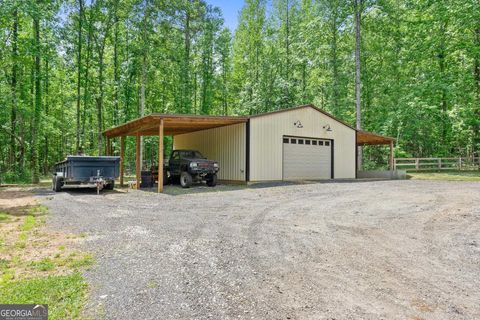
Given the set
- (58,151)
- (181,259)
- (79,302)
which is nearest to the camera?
(79,302)

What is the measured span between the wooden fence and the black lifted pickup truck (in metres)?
14.2

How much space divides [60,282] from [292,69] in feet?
94.6

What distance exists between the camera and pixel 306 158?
55.6 feet

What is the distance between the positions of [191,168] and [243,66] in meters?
21.8

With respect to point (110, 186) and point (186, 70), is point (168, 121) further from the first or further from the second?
point (186, 70)

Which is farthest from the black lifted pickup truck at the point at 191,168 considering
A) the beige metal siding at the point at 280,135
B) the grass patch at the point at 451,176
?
the grass patch at the point at 451,176

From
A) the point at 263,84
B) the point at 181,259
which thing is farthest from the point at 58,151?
the point at 181,259

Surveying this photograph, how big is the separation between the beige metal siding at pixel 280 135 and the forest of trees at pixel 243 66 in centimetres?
730

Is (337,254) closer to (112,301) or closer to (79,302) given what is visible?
(112,301)

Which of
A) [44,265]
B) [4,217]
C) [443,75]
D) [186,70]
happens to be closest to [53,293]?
[44,265]

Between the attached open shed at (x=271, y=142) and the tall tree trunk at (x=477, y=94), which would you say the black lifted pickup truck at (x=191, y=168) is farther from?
the tall tree trunk at (x=477, y=94)

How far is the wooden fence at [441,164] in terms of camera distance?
2170 centimetres

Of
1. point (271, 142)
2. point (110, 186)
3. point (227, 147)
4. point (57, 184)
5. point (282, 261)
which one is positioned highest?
point (271, 142)

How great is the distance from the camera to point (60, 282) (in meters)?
3.31
